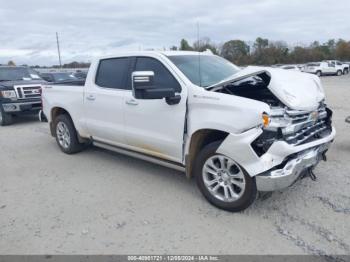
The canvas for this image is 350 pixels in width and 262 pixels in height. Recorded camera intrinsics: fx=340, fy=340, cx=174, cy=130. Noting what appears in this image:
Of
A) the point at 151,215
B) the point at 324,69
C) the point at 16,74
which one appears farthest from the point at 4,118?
the point at 324,69

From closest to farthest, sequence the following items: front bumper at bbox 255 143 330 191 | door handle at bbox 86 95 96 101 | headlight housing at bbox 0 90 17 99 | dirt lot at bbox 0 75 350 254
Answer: dirt lot at bbox 0 75 350 254
front bumper at bbox 255 143 330 191
door handle at bbox 86 95 96 101
headlight housing at bbox 0 90 17 99

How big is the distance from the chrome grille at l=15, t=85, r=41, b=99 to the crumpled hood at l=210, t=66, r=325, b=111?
8.08 metres

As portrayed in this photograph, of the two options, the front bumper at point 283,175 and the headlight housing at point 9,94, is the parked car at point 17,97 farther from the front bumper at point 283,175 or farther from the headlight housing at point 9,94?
the front bumper at point 283,175

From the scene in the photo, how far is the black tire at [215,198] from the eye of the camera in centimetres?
371

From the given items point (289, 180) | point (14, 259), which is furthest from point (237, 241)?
point (14, 259)

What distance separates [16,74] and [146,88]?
899 centimetres

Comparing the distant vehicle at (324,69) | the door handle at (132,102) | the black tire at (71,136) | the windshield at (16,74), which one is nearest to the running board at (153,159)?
the door handle at (132,102)

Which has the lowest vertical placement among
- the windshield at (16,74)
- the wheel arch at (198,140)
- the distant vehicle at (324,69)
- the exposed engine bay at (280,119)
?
the distant vehicle at (324,69)

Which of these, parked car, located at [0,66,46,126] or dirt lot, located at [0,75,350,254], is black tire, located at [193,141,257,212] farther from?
parked car, located at [0,66,46,126]

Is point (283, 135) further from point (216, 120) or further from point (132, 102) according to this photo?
point (132, 102)

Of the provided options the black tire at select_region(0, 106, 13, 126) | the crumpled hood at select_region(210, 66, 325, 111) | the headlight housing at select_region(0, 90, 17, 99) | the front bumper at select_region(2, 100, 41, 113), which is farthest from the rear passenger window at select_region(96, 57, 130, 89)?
the black tire at select_region(0, 106, 13, 126)

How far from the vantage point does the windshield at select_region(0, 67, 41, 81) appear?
11.1 meters

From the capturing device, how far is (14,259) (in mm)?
3184

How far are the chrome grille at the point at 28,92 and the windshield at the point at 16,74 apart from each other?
1.03m
